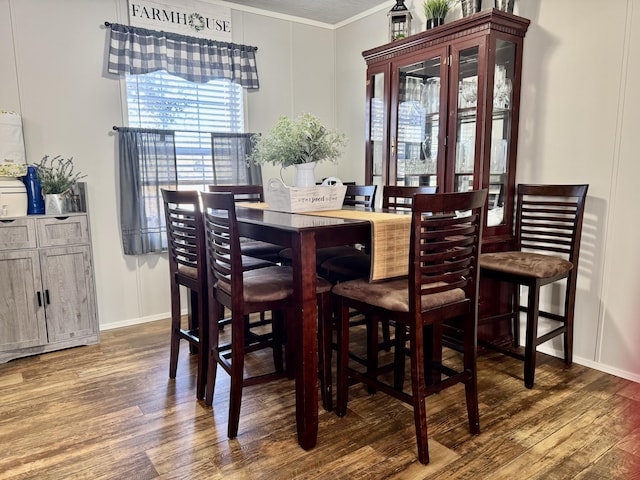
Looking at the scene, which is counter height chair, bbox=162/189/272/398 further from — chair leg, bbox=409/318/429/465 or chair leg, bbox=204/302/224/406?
chair leg, bbox=409/318/429/465

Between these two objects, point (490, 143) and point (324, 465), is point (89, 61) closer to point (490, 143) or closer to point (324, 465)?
point (490, 143)

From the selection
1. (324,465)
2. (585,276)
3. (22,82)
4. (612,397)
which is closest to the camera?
(324,465)

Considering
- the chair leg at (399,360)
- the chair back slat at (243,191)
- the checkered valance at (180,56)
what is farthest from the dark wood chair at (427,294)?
the checkered valance at (180,56)

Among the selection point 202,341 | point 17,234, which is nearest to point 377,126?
point 202,341

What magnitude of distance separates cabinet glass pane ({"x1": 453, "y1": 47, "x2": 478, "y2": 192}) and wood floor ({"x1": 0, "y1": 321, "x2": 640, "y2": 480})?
1220 millimetres

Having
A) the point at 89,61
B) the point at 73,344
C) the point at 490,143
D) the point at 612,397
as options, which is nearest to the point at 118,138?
the point at 89,61

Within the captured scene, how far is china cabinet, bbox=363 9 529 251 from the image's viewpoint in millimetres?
2789

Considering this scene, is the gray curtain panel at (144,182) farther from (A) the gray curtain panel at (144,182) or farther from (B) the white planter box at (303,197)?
(B) the white planter box at (303,197)

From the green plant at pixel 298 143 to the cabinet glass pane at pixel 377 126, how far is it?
116cm

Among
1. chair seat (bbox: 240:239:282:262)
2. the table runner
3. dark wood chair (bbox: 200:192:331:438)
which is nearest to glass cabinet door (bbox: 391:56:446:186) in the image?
chair seat (bbox: 240:239:282:262)

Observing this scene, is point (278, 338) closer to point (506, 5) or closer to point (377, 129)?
point (377, 129)

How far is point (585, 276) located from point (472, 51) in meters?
1.54

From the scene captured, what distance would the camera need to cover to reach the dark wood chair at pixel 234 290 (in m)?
1.85

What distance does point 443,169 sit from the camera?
3.10m
